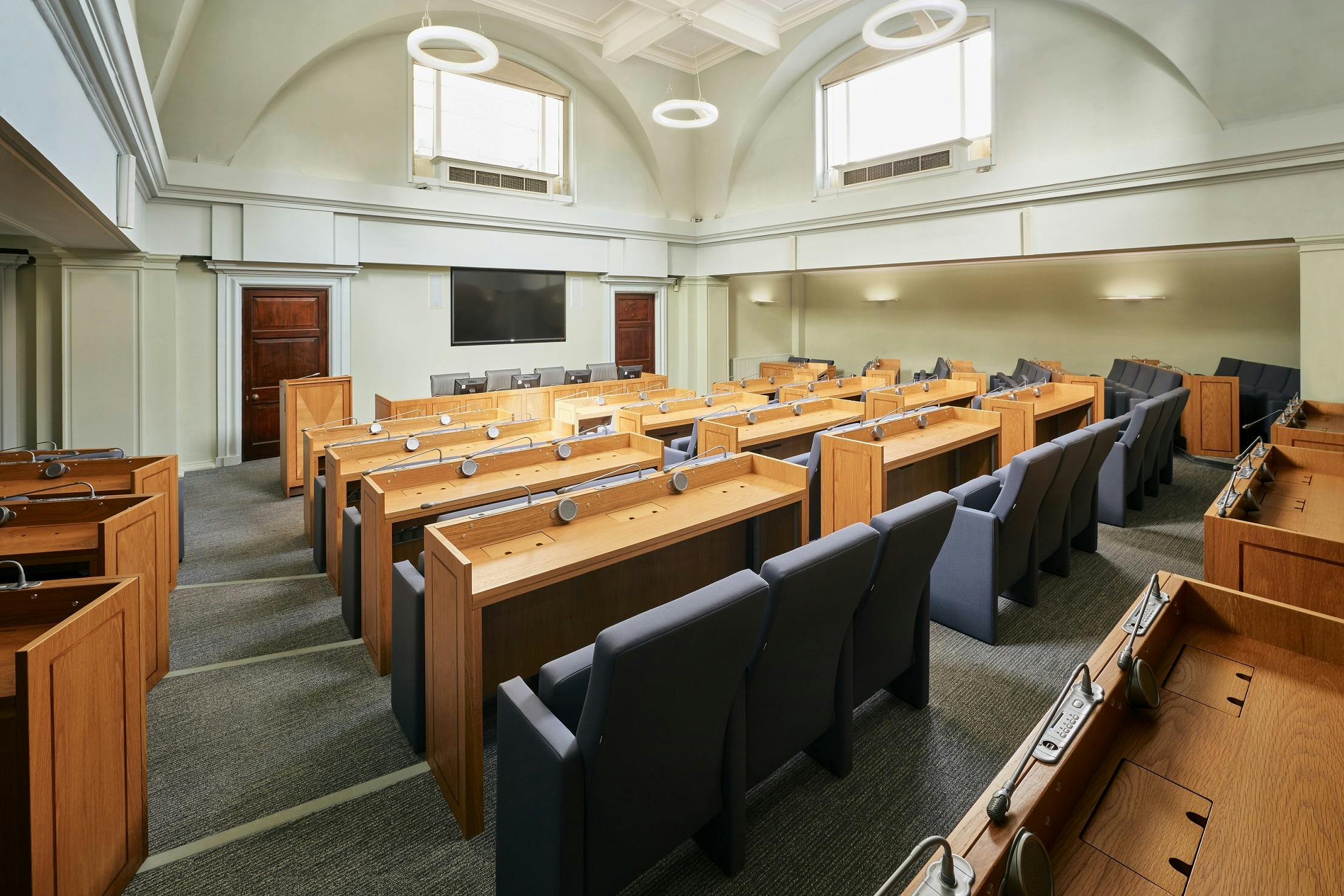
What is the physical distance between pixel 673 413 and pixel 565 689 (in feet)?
14.3

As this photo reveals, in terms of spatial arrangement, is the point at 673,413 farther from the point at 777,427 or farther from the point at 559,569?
the point at 559,569

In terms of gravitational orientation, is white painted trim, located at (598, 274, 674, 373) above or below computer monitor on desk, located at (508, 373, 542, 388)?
above

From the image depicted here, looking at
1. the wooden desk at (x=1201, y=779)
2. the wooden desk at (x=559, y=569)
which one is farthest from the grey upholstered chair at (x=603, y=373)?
the wooden desk at (x=1201, y=779)

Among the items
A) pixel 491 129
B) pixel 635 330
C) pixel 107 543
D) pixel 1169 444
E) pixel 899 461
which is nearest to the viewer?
pixel 107 543

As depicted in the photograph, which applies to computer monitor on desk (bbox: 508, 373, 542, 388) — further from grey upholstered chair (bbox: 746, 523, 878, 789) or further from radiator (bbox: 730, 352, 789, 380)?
grey upholstered chair (bbox: 746, 523, 878, 789)

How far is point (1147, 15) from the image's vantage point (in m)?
6.92

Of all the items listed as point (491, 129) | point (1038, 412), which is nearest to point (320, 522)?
point (1038, 412)

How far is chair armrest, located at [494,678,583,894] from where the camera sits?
1496mm

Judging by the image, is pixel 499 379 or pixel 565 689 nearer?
pixel 565 689

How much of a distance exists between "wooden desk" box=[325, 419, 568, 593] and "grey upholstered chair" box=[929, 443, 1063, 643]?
271 cm

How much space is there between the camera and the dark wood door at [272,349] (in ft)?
27.3

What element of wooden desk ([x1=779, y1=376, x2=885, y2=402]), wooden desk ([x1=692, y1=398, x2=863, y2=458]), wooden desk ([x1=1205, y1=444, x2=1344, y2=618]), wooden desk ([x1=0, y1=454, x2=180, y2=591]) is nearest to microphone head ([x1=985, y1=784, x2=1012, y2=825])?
wooden desk ([x1=1205, y1=444, x2=1344, y2=618])

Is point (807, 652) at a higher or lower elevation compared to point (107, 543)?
lower

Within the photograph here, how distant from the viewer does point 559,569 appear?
7.33ft
